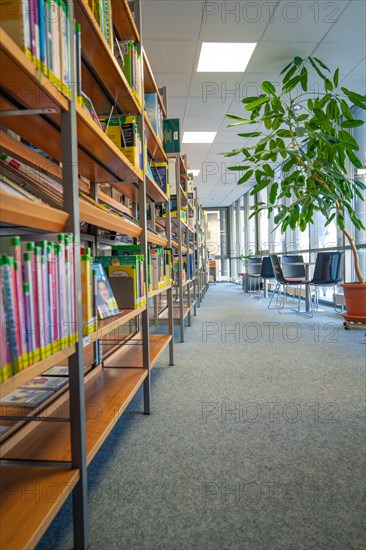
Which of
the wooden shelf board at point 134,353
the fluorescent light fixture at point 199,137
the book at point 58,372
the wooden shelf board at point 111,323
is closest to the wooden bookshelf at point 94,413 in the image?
the wooden shelf board at point 134,353

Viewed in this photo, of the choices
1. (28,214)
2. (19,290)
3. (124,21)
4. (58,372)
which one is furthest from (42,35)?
(58,372)

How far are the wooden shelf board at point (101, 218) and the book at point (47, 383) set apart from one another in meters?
0.64

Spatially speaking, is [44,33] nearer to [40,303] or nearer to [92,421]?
[40,303]

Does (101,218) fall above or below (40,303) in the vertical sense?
above

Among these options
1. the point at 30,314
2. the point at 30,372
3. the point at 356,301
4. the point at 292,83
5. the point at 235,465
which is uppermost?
the point at 292,83

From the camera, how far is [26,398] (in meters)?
1.26

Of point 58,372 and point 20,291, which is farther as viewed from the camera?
point 58,372

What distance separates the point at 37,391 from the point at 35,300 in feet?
2.30

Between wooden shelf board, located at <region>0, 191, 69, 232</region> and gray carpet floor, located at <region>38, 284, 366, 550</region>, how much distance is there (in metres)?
→ 0.84

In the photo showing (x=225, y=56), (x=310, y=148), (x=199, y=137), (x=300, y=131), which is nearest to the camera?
(x=300, y=131)

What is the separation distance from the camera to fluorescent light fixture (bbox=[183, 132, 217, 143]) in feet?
18.9

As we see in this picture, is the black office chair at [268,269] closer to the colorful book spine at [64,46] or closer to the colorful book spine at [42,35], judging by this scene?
the colorful book spine at [64,46]

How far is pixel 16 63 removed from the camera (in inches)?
28.2

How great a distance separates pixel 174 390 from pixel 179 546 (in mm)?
1159
